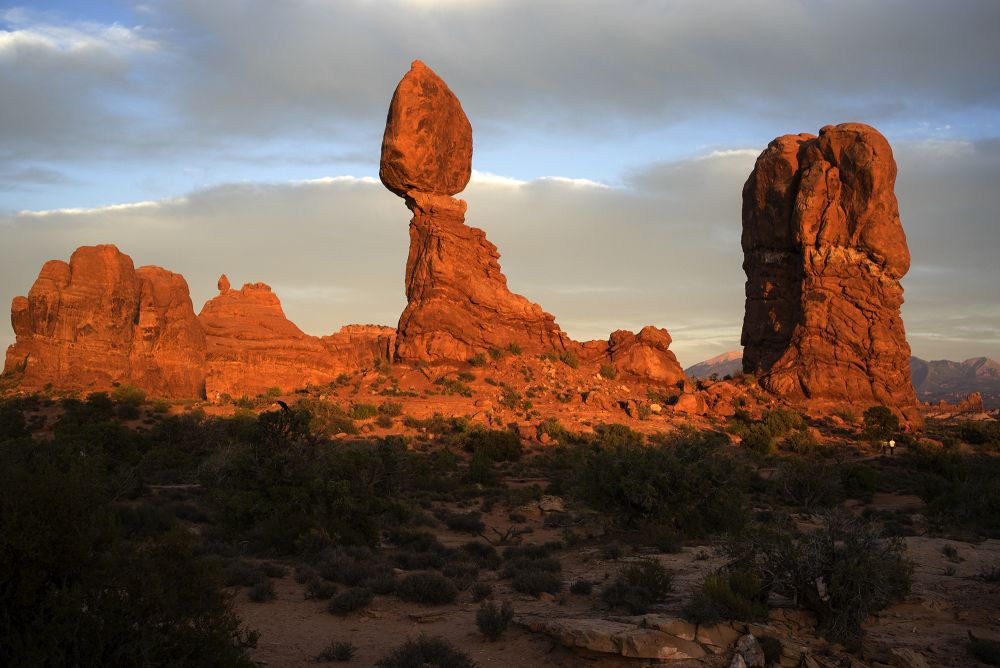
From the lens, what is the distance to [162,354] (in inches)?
1553

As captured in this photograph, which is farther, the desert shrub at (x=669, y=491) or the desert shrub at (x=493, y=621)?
the desert shrub at (x=669, y=491)

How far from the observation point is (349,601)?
417 inches

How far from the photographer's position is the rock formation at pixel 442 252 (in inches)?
1719

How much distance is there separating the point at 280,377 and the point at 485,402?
42.5 feet

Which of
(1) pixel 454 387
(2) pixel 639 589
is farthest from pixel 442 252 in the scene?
(2) pixel 639 589

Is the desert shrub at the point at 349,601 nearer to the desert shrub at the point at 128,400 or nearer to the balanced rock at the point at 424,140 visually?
the desert shrub at the point at 128,400

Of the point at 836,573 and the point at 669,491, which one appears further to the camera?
the point at 669,491

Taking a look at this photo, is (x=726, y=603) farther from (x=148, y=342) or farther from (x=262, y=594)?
(x=148, y=342)

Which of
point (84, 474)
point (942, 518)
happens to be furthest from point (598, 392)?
point (84, 474)

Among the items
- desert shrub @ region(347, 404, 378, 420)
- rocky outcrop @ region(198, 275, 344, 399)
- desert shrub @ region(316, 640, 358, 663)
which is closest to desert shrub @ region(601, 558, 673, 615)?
desert shrub @ region(316, 640, 358, 663)

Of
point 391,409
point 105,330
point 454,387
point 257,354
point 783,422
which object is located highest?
point 105,330

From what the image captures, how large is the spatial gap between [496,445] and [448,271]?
14646 millimetres

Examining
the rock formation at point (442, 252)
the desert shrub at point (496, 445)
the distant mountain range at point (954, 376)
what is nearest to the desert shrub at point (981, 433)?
the rock formation at point (442, 252)

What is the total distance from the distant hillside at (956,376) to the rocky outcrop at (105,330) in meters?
110
